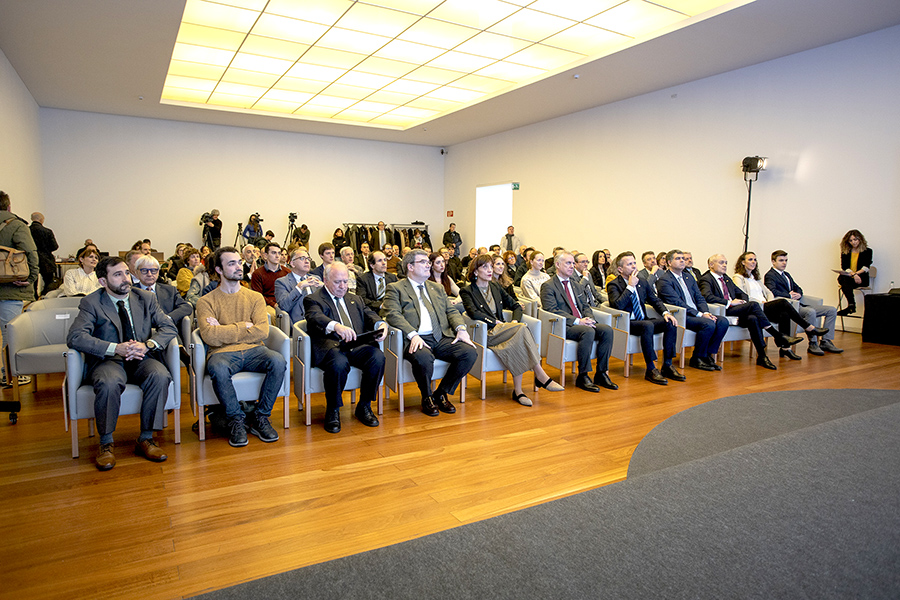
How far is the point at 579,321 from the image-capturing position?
212 inches

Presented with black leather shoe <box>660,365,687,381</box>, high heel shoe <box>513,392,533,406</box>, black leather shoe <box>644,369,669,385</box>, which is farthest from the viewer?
black leather shoe <box>660,365,687,381</box>

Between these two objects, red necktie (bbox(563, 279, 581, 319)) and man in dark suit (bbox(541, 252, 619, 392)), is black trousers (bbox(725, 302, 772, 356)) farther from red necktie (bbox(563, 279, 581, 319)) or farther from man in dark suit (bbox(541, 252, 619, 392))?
red necktie (bbox(563, 279, 581, 319))

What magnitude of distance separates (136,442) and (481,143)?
1369 centimetres

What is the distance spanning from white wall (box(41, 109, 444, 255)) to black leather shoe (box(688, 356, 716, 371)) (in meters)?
11.8

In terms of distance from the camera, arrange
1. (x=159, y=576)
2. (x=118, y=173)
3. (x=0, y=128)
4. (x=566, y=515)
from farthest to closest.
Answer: (x=118, y=173)
(x=0, y=128)
(x=159, y=576)
(x=566, y=515)

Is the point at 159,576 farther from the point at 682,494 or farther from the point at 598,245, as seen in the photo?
the point at 598,245

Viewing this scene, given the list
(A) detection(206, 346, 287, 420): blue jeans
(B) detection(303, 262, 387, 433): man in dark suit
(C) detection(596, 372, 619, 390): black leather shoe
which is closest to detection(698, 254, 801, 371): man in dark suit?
(C) detection(596, 372, 619, 390): black leather shoe

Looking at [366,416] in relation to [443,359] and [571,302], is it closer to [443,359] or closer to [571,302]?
[443,359]

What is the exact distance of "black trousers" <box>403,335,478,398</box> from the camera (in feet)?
14.7

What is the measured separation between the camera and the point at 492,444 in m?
3.81

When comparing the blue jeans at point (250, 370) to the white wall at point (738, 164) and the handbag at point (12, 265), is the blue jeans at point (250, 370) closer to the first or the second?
the handbag at point (12, 265)

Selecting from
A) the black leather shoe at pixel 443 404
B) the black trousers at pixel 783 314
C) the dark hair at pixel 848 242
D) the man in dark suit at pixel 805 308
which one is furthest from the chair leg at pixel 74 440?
the dark hair at pixel 848 242

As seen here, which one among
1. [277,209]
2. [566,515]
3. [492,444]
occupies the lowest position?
[492,444]

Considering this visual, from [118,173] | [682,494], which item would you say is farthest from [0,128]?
[682,494]
